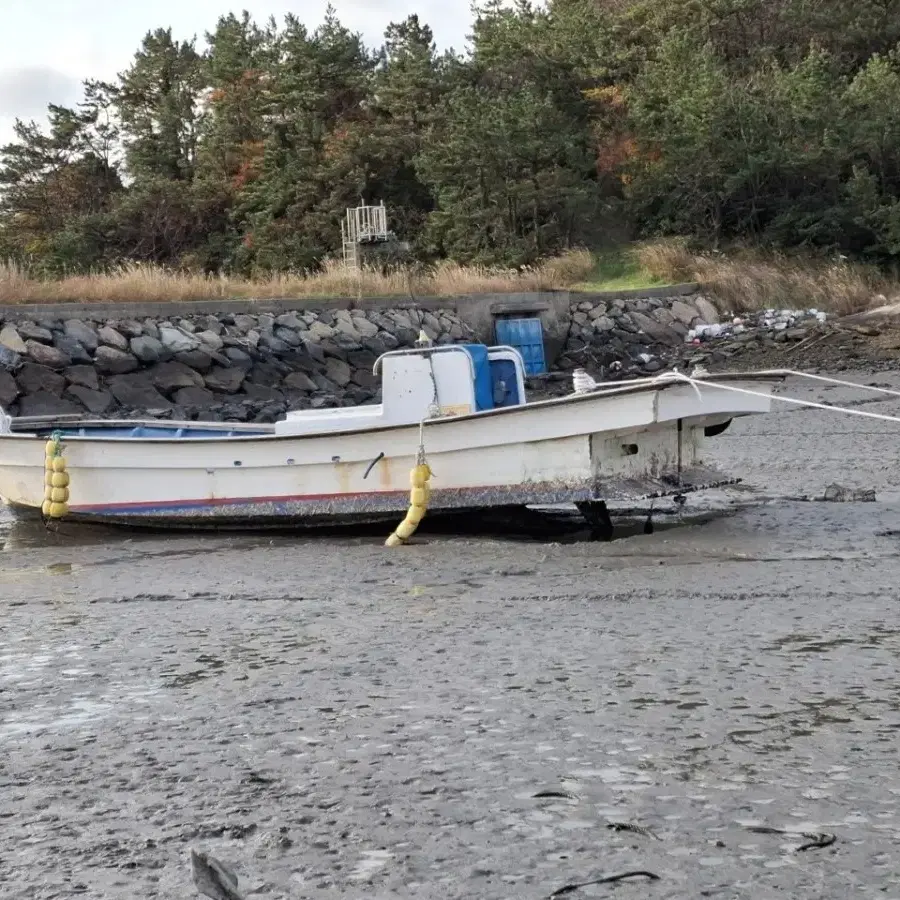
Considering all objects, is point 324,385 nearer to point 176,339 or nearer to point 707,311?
point 176,339

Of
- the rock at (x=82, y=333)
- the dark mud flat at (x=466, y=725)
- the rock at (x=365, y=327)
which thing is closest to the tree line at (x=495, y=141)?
the rock at (x=365, y=327)

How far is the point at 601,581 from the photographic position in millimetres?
7340

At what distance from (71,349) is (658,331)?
13022 mm

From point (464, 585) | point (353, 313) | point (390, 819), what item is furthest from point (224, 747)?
point (353, 313)

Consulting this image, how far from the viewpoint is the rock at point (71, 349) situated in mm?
19688

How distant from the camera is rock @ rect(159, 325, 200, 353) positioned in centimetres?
2086

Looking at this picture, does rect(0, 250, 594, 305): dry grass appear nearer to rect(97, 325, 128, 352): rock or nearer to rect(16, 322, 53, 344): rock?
rect(16, 322, 53, 344): rock

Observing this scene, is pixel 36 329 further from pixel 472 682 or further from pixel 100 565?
pixel 472 682

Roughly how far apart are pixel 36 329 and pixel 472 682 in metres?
16.3

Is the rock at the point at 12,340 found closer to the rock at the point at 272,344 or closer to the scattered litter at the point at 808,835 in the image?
the rock at the point at 272,344

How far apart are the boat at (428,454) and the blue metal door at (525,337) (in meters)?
14.9

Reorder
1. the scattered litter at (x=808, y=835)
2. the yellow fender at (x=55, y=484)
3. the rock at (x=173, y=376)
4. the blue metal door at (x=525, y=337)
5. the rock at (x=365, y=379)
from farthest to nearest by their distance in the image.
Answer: the blue metal door at (x=525, y=337), the rock at (x=365, y=379), the rock at (x=173, y=376), the yellow fender at (x=55, y=484), the scattered litter at (x=808, y=835)

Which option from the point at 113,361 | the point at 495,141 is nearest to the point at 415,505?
the point at 113,361

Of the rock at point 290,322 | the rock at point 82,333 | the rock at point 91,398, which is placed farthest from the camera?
the rock at point 290,322
